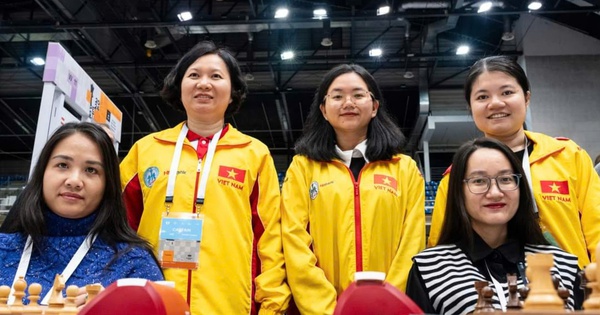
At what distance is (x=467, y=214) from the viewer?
2.00m

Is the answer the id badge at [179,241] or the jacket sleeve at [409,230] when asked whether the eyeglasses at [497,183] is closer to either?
the jacket sleeve at [409,230]

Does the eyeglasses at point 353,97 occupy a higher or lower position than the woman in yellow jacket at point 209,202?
higher

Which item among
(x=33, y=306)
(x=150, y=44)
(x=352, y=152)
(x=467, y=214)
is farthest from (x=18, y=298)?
(x=150, y=44)

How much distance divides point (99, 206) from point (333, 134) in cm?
112

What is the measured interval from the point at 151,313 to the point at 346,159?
1.61 meters

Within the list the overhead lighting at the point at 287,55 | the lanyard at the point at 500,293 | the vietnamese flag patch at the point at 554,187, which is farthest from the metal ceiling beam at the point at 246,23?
the lanyard at the point at 500,293

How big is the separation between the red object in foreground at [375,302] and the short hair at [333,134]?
56.0 inches

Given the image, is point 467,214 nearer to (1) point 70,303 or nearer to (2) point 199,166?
(2) point 199,166

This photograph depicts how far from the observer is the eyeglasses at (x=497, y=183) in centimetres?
196

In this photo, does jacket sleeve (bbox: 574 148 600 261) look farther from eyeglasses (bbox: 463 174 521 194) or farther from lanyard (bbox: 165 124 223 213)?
lanyard (bbox: 165 124 223 213)

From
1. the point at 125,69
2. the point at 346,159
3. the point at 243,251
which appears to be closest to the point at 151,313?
the point at 243,251

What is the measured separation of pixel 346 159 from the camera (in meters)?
2.55

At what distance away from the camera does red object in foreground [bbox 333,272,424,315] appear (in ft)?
3.56

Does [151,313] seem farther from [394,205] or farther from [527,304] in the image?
[394,205]
